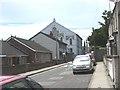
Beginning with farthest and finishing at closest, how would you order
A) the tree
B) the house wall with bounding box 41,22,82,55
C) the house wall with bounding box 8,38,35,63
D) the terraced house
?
the house wall with bounding box 41,22,82,55, the terraced house, the tree, the house wall with bounding box 8,38,35,63

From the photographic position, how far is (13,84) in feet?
21.0

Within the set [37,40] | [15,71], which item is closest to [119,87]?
[15,71]

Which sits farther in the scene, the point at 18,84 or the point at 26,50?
the point at 26,50

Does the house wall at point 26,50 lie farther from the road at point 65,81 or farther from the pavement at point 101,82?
the pavement at point 101,82

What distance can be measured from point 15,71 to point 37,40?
163ft

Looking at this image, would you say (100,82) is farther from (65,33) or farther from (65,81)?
(65,33)

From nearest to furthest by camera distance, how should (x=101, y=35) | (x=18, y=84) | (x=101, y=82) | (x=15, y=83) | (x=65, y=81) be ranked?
(x=15, y=83) < (x=18, y=84) < (x=101, y=82) < (x=65, y=81) < (x=101, y=35)

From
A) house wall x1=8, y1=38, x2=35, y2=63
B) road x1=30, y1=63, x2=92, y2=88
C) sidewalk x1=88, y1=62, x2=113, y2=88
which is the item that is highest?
house wall x1=8, y1=38, x2=35, y2=63

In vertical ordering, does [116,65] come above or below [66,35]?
below

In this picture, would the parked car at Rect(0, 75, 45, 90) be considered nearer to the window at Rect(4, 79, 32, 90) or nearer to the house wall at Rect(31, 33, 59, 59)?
the window at Rect(4, 79, 32, 90)

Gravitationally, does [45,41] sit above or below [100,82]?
above

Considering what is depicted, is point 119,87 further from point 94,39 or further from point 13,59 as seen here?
point 94,39

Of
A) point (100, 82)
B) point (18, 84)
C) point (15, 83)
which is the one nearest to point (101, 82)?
point (100, 82)

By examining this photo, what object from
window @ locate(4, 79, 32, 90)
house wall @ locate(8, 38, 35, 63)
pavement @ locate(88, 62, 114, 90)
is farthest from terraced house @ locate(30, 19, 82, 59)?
window @ locate(4, 79, 32, 90)
